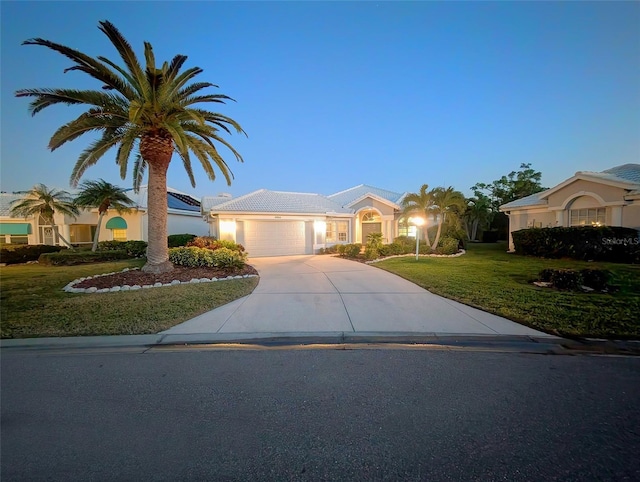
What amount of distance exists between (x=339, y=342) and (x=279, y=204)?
51.1ft

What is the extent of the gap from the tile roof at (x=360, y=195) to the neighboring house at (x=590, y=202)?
906 centimetres

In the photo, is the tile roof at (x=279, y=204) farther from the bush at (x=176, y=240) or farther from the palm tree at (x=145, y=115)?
the palm tree at (x=145, y=115)

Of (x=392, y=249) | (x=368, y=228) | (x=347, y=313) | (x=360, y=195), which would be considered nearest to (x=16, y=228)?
(x=360, y=195)

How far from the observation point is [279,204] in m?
19.8

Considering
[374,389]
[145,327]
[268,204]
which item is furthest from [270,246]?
[374,389]

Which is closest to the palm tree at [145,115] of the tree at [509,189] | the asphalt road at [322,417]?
the asphalt road at [322,417]

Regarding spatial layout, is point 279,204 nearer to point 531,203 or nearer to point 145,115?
point 145,115

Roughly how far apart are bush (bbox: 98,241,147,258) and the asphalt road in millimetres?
15842

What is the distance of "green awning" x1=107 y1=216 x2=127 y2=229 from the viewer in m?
20.4

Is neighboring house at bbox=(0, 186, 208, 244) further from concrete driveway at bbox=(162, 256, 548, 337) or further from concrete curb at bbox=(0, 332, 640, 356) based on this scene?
concrete curb at bbox=(0, 332, 640, 356)

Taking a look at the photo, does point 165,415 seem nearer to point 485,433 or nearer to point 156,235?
point 485,433

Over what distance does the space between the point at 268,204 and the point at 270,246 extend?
274 cm

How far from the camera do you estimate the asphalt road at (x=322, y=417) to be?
2295mm

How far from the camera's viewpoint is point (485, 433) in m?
2.67
